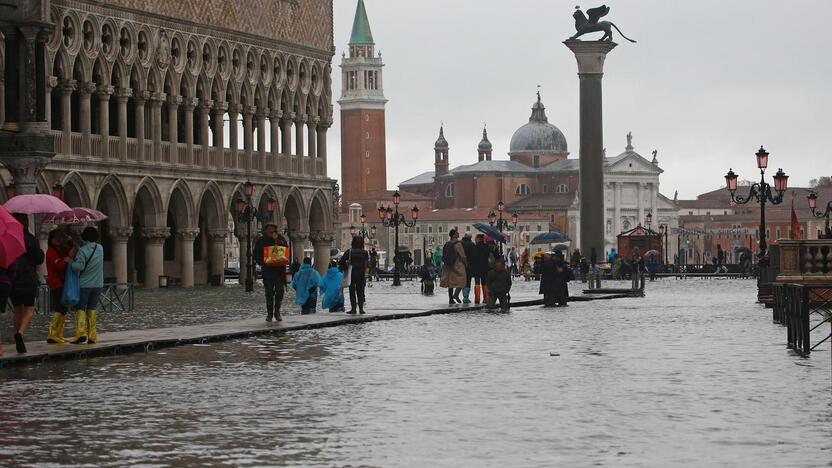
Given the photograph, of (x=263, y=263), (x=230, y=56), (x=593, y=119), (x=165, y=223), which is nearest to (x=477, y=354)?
(x=263, y=263)

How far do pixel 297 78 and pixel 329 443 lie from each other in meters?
60.4

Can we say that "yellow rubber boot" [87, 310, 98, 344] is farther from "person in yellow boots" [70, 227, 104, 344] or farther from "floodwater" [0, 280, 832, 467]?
"floodwater" [0, 280, 832, 467]

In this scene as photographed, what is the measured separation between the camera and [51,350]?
72.0ft

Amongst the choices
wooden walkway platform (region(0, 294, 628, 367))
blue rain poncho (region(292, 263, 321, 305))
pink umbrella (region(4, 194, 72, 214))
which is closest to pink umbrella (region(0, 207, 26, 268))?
wooden walkway platform (region(0, 294, 628, 367))

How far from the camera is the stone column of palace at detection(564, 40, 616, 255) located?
7212cm

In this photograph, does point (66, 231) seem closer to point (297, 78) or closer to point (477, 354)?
point (477, 354)

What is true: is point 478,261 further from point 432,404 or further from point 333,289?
point 432,404

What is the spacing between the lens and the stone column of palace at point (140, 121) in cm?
6178

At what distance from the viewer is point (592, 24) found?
2884 inches

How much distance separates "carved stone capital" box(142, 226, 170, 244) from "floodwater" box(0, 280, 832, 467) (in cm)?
3723

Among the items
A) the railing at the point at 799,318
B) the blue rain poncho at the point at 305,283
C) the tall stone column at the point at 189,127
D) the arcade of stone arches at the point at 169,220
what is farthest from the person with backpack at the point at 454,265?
the tall stone column at the point at 189,127

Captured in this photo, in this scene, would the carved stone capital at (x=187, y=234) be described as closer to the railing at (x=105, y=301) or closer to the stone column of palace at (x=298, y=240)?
the stone column of palace at (x=298, y=240)

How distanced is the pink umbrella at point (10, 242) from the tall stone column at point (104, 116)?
39340mm

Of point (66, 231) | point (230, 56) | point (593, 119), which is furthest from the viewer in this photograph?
point (593, 119)
